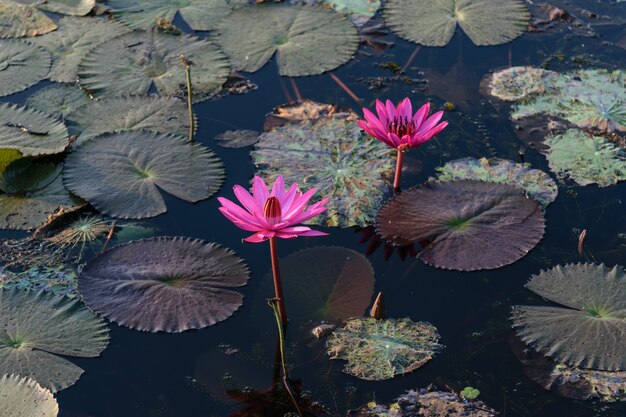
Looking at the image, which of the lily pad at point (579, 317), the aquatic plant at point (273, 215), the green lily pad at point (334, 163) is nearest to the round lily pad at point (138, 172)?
the green lily pad at point (334, 163)

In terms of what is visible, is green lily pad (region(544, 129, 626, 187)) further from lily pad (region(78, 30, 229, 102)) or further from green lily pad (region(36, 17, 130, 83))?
green lily pad (region(36, 17, 130, 83))

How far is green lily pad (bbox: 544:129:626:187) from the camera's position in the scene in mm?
Answer: 4434

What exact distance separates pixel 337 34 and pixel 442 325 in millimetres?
2596

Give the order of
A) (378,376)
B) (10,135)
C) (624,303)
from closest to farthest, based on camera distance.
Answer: (378,376), (624,303), (10,135)

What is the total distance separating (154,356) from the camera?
139 inches

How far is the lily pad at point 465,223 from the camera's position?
3896 mm

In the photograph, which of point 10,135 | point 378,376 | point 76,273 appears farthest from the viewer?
point 10,135

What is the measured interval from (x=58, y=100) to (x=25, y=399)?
236cm

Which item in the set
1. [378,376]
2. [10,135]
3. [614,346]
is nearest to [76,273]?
[10,135]

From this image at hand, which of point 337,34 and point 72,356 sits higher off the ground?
point 337,34

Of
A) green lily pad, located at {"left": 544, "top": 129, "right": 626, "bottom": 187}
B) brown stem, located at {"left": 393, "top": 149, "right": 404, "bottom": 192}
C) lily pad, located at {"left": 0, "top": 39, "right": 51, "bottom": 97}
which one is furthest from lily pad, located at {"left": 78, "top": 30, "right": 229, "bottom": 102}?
green lily pad, located at {"left": 544, "top": 129, "right": 626, "bottom": 187}

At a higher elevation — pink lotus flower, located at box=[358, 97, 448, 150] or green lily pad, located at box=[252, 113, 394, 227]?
pink lotus flower, located at box=[358, 97, 448, 150]

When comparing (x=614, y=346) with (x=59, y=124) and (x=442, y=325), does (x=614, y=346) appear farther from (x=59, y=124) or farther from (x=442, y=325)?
(x=59, y=124)

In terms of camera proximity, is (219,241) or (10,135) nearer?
(219,241)
